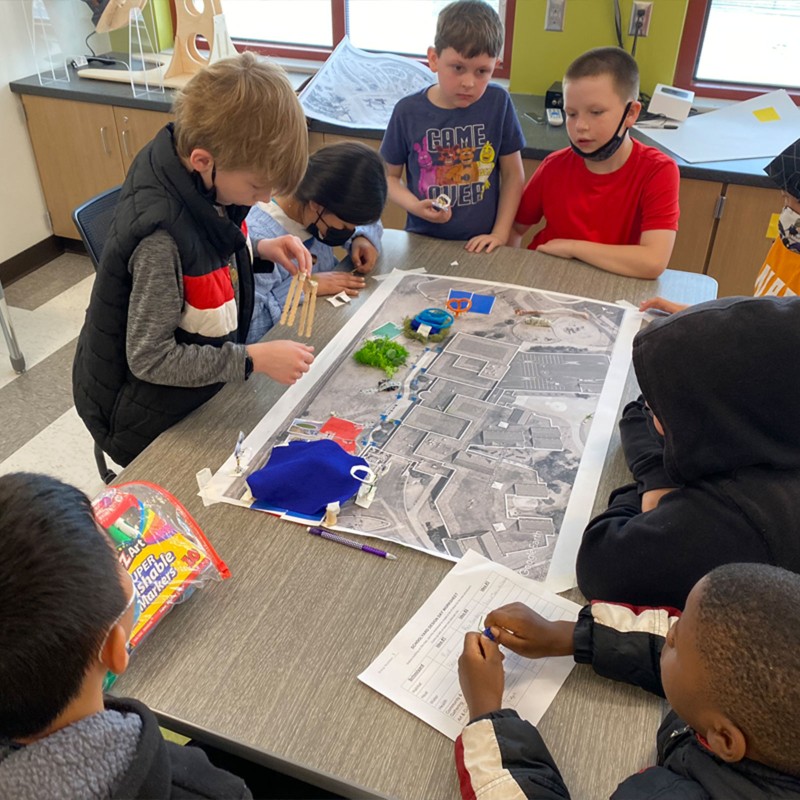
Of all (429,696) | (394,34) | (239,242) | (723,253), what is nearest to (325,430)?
(239,242)

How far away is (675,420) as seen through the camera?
0.91 meters

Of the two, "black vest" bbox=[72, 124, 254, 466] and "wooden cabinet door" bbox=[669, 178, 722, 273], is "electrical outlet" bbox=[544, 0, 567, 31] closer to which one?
"wooden cabinet door" bbox=[669, 178, 722, 273]

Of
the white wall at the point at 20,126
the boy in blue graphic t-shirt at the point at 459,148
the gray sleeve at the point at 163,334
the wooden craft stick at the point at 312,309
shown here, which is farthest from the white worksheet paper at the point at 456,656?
the white wall at the point at 20,126

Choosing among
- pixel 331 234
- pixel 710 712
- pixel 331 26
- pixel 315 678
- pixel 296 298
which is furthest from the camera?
pixel 331 26

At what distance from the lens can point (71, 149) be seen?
316 cm

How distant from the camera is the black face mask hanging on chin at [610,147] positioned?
1.76 m

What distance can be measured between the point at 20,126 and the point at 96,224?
206 centimetres

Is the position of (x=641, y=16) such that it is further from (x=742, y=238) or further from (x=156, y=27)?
(x=156, y=27)

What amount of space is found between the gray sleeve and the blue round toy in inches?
14.8

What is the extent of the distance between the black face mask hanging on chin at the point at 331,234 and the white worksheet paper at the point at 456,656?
3.07 feet

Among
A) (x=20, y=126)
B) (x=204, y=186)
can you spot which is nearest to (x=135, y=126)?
(x=20, y=126)

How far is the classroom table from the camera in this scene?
2.48 ft

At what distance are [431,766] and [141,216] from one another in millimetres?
857

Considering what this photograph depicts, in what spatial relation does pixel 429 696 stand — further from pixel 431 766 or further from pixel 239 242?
pixel 239 242
